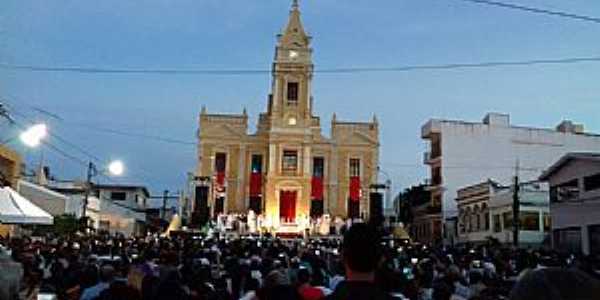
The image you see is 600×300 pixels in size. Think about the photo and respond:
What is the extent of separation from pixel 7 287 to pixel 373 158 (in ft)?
187

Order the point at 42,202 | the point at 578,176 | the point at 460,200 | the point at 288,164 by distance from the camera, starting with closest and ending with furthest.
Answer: the point at 578,176 → the point at 42,202 → the point at 460,200 → the point at 288,164

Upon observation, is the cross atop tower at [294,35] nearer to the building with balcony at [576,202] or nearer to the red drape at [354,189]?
the red drape at [354,189]

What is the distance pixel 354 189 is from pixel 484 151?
12.1 metres

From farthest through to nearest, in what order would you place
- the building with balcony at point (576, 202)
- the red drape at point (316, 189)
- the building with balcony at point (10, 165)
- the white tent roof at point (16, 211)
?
1. the red drape at point (316, 189)
2. the building with balcony at point (10, 165)
3. the building with balcony at point (576, 202)
4. the white tent roof at point (16, 211)

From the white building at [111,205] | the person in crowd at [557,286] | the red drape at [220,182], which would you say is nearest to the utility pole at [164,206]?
the white building at [111,205]

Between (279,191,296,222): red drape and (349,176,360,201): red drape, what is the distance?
5329 millimetres

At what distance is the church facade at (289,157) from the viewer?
56.3m

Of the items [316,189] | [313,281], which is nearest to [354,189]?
[316,189]

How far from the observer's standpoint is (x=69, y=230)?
107ft

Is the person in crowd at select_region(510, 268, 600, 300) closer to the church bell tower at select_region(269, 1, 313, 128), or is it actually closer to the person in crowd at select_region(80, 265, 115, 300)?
the person in crowd at select_region(80, 265, 115, 300)

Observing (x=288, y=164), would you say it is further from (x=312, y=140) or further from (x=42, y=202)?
(x=42, y=202)

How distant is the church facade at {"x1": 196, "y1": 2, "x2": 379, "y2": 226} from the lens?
5631cm

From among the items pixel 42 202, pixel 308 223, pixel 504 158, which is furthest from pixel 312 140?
pixel 42 202

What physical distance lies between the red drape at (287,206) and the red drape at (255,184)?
8.48 ft
